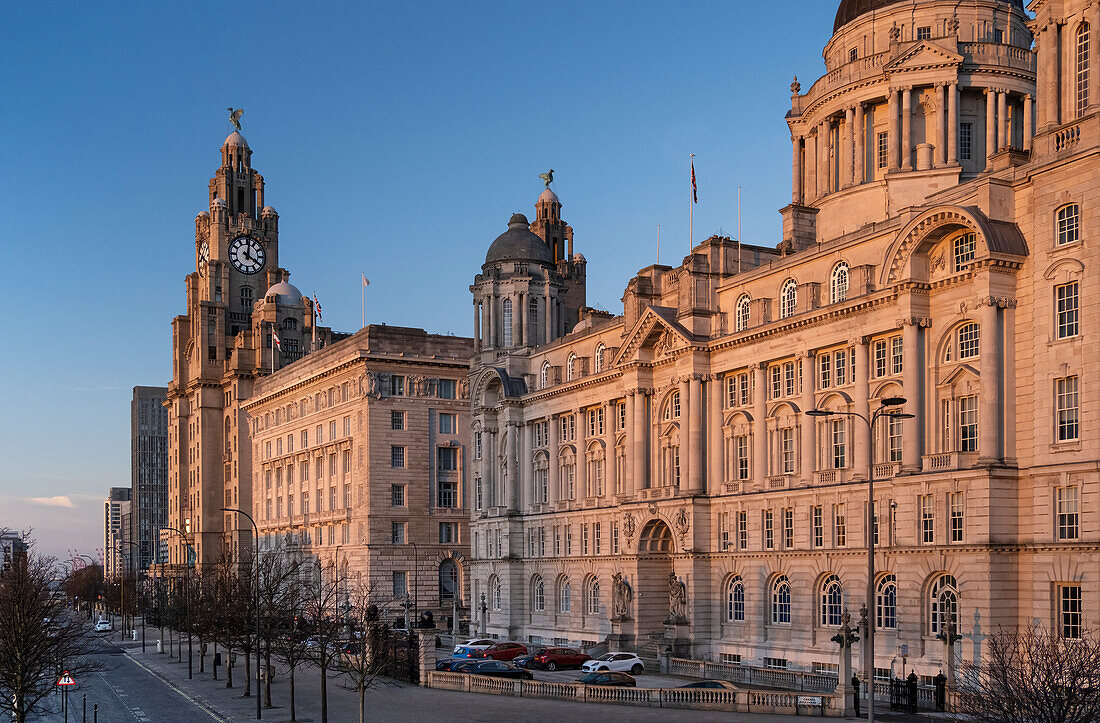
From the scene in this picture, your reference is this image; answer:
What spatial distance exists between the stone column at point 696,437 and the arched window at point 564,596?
1932 centimetres

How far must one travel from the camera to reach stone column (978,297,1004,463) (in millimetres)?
58969

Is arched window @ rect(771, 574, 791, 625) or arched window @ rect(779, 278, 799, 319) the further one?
arched window @ rect(779, 278, 799, 319)

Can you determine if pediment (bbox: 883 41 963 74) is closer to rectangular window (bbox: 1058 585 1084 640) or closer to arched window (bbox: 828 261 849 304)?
arched window (bbox: 828 261 849 304)

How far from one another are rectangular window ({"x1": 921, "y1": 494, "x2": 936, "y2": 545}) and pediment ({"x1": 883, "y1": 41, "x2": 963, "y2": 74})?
114ft

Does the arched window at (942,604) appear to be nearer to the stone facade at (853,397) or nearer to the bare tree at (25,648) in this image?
the stone facade at (853,397)

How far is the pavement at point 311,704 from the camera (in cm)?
5616

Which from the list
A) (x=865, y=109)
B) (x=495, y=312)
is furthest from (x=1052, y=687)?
(x=495, y=312)

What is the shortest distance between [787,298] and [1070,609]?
27377 mm

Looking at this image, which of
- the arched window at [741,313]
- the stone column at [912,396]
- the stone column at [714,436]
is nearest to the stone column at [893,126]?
the arched window at [741,313]

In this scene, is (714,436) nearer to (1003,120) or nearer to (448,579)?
(1003,120)

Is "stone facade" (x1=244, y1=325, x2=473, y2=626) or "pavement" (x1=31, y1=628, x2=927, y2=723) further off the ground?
"stone facade" (x1=244, y1=325, x2=473, y2=626)

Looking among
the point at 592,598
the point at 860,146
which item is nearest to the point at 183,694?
the point at 592,598

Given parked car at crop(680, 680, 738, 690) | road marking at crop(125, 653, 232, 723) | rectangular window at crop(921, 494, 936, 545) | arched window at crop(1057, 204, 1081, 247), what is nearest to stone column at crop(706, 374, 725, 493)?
rectangular window at crop(921, 494, 936, 545)

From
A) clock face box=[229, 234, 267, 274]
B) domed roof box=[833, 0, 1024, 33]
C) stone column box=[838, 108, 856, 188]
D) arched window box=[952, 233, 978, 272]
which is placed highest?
domed roof box=[833, 0, 1024, 33]
